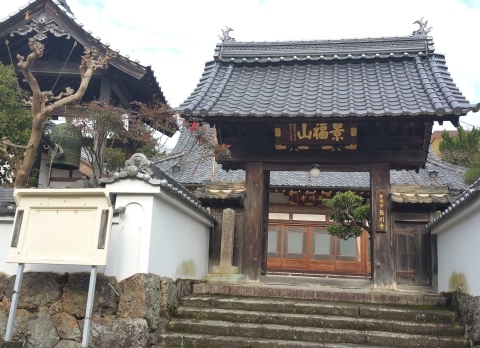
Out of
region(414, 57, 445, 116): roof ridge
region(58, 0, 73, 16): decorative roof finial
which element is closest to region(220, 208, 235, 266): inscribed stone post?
region(414, 57, 445, 116): roof ridge

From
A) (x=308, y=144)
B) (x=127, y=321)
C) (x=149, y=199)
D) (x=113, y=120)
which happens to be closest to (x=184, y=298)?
(x=127, y=321)

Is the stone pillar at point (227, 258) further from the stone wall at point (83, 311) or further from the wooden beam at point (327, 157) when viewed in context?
the stone wall at point (83, 311)

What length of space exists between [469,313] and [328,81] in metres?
5.39

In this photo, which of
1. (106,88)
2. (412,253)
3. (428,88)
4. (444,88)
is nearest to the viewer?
(444,88)

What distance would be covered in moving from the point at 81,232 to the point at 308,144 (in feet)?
15.5

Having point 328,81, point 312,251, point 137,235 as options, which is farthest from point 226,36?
point 312,251

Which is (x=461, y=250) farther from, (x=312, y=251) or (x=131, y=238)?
(x=312, y=251)

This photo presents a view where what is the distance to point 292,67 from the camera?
1004cm

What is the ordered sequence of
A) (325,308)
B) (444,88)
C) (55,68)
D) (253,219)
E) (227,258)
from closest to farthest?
(325,308), (444,88), (253,219), (227,258), (55,68)

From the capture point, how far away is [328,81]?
30.4ft

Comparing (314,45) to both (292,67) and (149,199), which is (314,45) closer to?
(292,67)

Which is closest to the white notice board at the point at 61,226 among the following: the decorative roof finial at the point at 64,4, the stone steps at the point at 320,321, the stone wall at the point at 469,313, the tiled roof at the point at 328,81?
the stone steps at the point at 320,321

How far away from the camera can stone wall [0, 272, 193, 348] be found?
5.40 metres

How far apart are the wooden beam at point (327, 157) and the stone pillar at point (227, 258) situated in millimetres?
1216
